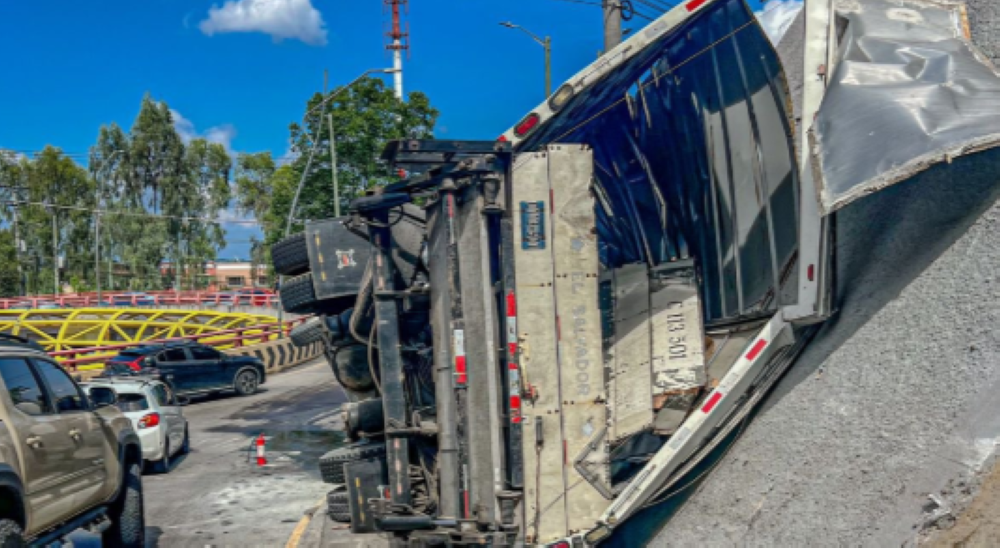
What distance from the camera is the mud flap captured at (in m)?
5.09

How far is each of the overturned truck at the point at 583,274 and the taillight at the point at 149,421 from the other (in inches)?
286

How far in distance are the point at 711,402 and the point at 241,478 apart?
8.65 meters

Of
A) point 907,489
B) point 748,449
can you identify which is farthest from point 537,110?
point 907,489

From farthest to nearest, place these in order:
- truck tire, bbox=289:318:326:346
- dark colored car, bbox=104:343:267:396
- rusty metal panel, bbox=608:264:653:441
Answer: dark colored car, bbox=104:343:267:396
truck tire, bbox=289:318:326:346
rusty metal panel, bbox=608:264:653:441

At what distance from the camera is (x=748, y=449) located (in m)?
5.23

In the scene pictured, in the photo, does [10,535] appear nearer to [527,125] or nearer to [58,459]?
[58,459]

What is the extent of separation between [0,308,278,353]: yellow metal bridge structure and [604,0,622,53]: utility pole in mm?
23481

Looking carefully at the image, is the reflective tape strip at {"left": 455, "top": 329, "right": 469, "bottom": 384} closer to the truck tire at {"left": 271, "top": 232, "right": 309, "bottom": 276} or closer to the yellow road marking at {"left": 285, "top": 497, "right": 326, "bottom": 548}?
the truck tire at {"left": 271, "top": 232, "right": 309, "bottom": 276}

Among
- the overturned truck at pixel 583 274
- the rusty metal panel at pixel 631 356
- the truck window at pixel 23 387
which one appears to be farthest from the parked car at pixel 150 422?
the rusty metal panel at pixel 631 356

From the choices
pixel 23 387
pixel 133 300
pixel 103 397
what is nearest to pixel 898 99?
pixel 23 387

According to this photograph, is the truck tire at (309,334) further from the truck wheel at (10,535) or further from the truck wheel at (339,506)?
the truck wheel at (10,535)

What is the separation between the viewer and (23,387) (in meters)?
6.22

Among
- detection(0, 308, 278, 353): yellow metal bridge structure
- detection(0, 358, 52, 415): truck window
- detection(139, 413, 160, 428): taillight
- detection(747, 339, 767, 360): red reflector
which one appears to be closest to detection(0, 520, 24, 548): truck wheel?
detection(0, 358, 52, 415): truck window

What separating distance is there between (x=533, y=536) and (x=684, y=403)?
1.93 m
